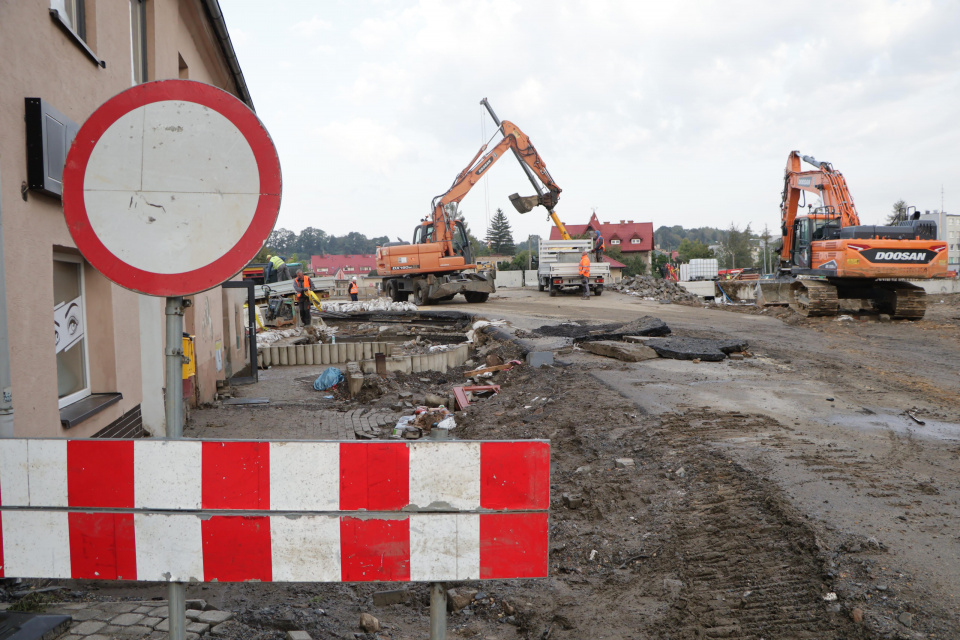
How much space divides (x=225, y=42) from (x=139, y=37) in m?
Result: 4.17

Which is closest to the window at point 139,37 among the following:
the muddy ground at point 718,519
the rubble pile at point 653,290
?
the muddy ground at point 718,519

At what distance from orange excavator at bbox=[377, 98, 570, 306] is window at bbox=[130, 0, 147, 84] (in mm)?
16861

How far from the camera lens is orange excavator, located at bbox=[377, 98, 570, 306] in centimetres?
2514

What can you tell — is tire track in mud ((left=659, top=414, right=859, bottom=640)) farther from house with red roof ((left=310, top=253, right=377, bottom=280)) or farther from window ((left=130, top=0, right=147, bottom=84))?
house with red roof ((left=310, top=253, right=377, bottom=280))

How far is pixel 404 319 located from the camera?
2256 centimetres

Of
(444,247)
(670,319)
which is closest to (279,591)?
(670,319)

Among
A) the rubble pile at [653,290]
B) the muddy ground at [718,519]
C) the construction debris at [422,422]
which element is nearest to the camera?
the muddy ground at [718,519]

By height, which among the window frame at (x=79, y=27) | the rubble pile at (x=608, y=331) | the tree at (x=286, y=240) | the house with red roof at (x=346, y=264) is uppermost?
the tree at (x=286, y=240)

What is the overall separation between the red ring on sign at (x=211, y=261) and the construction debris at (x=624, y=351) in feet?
29.6

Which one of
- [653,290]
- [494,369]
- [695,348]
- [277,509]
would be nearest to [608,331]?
[695,348]

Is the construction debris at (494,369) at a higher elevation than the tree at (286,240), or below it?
below

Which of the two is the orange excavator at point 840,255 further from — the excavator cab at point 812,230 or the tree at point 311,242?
the tree at point 311,242

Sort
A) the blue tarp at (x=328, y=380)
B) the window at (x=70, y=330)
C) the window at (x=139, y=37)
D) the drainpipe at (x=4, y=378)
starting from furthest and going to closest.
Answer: the blue tarp at (x=328, y=380) < the window at (x=139, y=37) < the window at (x=70, y=330) < the drainpipe at (x=4, y=378)

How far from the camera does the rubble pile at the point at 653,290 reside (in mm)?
27659
